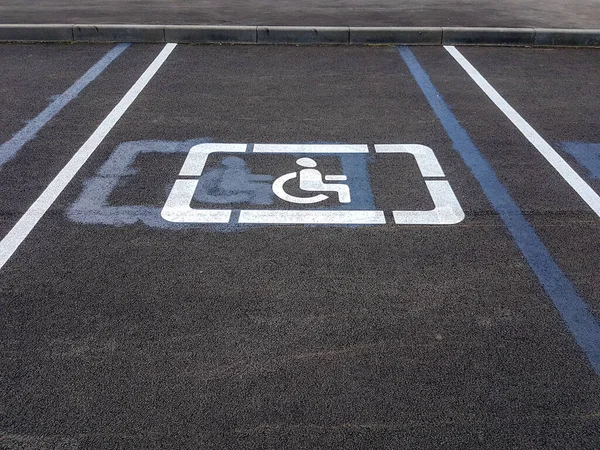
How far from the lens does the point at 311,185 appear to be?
17.2 ft

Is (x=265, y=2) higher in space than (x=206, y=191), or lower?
higher

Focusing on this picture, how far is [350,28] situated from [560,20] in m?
3.63

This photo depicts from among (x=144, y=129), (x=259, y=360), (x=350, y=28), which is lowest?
(x=259, y=360)

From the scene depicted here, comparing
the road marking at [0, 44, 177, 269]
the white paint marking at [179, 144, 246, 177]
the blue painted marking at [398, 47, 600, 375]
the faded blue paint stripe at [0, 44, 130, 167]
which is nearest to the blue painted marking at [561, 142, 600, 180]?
the blue painted marking at [398, 47, 600, 375]

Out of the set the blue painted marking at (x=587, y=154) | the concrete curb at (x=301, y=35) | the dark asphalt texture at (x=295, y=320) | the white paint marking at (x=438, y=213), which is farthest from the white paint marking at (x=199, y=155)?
the concrete curb at (x=301, y=35)

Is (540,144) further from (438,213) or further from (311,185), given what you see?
(311,185)

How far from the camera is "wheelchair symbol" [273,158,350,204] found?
198 inches

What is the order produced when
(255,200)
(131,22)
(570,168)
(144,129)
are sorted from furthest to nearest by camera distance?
(131,22) → (144,129) → (570,168) → (255,200)

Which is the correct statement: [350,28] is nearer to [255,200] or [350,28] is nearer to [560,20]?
[560,20]

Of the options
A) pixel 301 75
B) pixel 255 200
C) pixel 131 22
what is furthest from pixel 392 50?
pixel 255 200

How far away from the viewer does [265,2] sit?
1179cm

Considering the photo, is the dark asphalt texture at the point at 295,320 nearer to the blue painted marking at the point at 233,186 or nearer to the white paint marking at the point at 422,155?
the white paint marking at the point at 422,155

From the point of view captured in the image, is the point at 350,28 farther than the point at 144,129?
Yes

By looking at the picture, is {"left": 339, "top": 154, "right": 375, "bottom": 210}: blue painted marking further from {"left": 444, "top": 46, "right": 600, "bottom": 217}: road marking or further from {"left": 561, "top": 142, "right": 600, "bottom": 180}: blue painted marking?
{"left": 561, "top": 142, "right": 600, "bottom": 180}: blue painted marking
